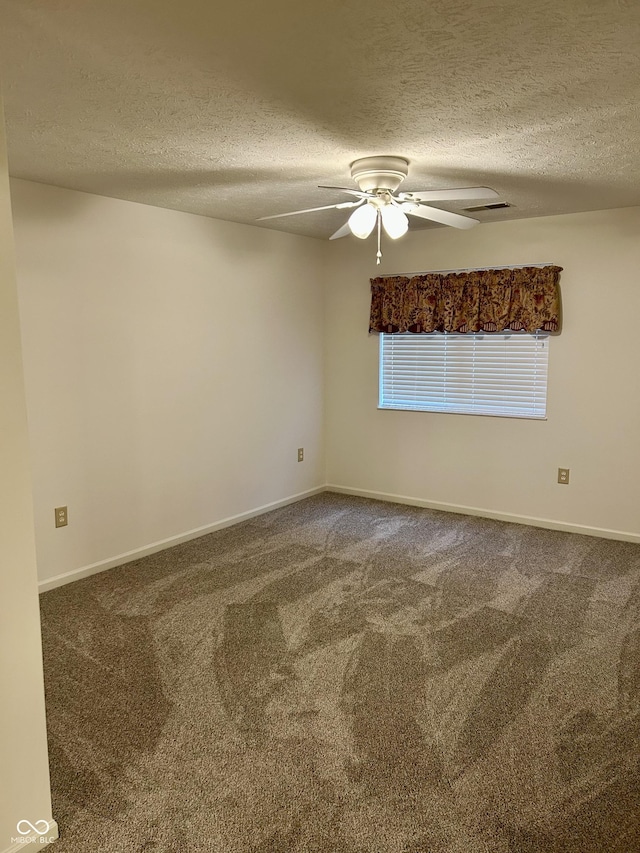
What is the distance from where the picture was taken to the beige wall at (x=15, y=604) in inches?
64.7

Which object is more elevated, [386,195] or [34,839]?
[386,195]

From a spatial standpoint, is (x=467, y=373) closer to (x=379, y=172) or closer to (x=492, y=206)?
(x=492, y=206)

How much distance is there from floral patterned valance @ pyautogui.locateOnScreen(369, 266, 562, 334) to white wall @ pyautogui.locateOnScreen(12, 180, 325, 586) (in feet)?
2.35

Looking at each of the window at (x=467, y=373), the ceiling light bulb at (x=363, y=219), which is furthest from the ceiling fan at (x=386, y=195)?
the window at (x=467, y=373)

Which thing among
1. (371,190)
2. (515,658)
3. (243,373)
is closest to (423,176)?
(371,190)

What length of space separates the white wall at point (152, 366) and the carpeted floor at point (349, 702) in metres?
0.49

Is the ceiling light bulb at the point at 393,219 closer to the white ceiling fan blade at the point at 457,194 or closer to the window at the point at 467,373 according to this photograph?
the white ceiling fan blade at the point at 457,194

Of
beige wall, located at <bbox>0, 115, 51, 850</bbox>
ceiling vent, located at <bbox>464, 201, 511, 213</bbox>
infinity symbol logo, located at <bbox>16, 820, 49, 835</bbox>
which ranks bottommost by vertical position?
infinity symbol logo, located at <bbox>16, 820, 49, 835</bbox>

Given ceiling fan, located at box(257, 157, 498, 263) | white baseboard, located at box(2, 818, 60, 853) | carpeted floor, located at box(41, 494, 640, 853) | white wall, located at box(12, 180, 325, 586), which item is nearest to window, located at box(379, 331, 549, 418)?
white wall, located at box(12, 180, 325, 586)

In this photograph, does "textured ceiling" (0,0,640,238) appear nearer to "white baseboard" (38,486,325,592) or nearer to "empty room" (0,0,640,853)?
"empty room" (0,0,640,853)

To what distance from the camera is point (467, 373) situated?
4.92 m

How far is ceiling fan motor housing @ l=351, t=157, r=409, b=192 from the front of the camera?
112 inches

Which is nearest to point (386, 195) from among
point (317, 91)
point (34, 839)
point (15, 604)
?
point (317, 91)

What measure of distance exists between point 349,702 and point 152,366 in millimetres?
2518
